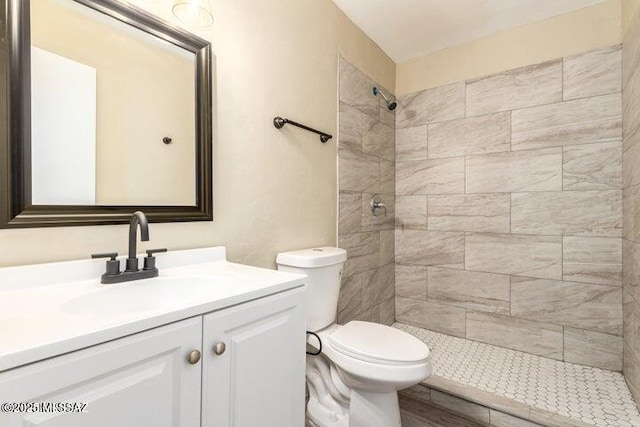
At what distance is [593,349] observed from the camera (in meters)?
1.93

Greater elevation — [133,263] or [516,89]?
[516,89]

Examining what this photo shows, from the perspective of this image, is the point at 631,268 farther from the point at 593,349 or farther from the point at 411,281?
the point at 411,281

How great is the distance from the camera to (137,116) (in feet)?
3.64

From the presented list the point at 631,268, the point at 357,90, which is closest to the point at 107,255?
the point at 357,90

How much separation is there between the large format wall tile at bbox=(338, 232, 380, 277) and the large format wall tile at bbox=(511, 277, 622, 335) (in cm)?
96

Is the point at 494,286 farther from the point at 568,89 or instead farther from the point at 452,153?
the point at 568,89

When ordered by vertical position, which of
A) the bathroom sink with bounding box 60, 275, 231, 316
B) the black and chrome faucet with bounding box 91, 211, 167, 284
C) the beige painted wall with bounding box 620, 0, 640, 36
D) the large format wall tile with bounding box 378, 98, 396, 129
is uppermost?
the beige painted wall with bounding box 620, 0, 640, 36

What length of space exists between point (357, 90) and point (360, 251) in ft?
3.67

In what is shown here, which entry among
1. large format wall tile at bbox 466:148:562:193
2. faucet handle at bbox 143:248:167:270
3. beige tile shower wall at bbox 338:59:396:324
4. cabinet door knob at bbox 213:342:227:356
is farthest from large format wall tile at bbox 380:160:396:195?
cabinet door knob at bbox 213:342:227:356

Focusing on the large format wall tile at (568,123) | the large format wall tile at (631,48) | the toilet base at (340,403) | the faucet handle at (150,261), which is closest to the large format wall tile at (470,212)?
the large format wall tile at (568,123)

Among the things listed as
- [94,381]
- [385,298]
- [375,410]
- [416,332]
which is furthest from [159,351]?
[416,332]

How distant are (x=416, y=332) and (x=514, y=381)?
0.79 m

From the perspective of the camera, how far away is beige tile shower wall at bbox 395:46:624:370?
1.91m

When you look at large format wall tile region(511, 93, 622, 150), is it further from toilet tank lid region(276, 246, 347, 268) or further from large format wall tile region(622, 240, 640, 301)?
toilet tank lid region(276, 246, 347, 268)
